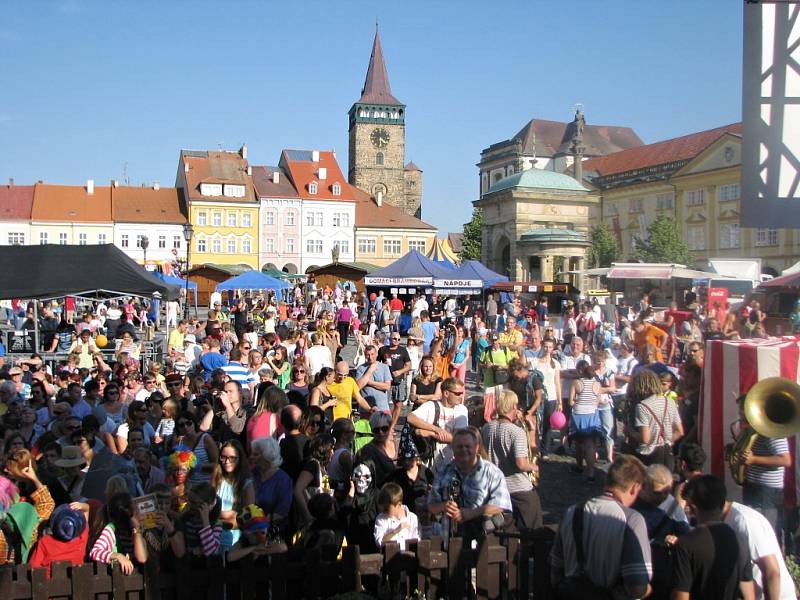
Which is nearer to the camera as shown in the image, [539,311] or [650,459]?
[650,459]

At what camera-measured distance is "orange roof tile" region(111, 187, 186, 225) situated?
6488 centimetres

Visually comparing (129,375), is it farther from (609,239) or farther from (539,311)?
(609,239)

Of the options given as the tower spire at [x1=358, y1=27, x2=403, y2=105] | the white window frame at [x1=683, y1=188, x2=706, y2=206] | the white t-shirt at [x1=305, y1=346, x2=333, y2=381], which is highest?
the tower spire at [x1=358, y1=27, x2=403, y2=105]

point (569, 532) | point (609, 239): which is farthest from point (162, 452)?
point (609, 239)

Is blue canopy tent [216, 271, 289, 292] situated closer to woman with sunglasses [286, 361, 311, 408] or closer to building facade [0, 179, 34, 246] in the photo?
woman with sunglasses [286, 361, 311, 408]

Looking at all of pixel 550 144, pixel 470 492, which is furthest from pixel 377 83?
pixel 470 492

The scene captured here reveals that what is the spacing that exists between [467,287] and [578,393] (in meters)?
15.5

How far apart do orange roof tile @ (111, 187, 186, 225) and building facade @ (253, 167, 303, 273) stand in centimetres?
706

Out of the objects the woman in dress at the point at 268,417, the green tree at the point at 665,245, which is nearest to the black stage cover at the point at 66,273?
the woman in dress at the point at 268,417

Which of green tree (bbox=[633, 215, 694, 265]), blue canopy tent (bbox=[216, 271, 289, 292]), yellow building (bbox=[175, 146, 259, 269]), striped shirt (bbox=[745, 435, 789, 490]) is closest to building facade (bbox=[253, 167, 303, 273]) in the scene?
yellow building (bbox=[175, 146, 259, 269])

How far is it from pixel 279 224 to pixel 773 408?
6561 centimetres

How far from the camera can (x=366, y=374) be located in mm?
9422

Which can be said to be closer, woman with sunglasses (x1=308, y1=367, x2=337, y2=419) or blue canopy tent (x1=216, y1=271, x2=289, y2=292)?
woman with sunglasses (x1=308, y1=367, x2=337, y2=419)

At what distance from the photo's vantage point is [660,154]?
7456 cm
